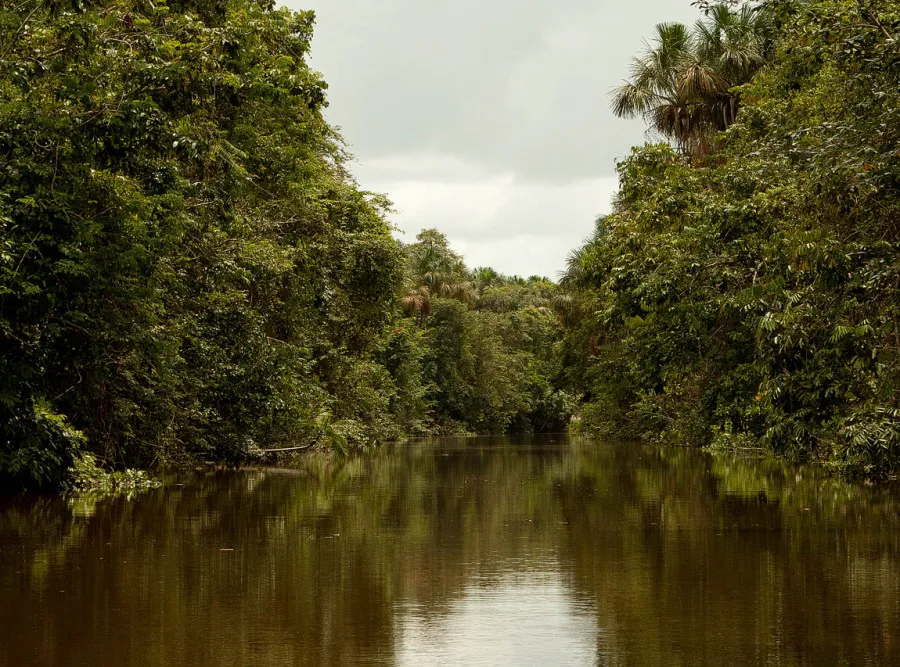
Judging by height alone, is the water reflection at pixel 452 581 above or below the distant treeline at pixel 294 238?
below

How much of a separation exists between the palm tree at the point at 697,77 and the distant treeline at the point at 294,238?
102mm

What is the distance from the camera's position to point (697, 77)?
32.0 metres

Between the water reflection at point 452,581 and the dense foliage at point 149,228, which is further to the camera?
the dense foliage at point 149,228

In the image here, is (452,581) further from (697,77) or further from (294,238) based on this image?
(697,77)

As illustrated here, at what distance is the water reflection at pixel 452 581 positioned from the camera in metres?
5.71

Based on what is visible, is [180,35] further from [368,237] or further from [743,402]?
[743,402]

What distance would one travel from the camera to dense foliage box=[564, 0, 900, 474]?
13188 millimetres

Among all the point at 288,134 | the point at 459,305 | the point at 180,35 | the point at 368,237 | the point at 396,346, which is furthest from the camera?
the point at 459,305

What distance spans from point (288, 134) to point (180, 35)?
9314 mm

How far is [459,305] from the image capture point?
6712cm

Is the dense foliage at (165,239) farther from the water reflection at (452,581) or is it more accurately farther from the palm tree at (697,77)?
the palm tree at (697,77)

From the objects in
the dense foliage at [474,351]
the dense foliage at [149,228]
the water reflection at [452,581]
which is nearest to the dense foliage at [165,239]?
the dense foliage at [149,228]

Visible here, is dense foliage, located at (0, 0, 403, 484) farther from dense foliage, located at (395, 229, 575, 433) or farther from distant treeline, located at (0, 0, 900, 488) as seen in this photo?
dense foliage, located at (395, 229, 575, 433)

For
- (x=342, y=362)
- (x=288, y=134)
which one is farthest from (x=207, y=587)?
(x=342, y=362)
